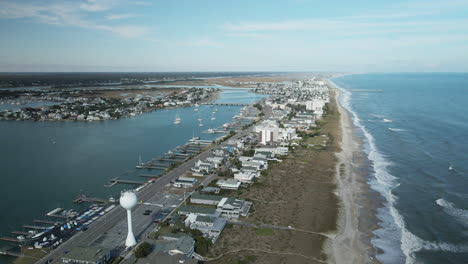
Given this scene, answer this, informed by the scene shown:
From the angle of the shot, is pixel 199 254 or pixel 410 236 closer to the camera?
pixel 199 254

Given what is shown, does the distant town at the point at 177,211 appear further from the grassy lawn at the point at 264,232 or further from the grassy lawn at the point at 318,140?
the grassy lawn at the point at 264,232

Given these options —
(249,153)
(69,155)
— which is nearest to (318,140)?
(249,153)

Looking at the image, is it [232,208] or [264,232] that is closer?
[264,232]

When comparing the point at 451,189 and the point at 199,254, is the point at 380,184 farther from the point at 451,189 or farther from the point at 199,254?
the point at 199,254

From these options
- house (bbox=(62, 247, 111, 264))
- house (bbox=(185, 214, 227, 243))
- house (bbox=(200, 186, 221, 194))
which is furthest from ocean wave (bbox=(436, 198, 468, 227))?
house (bbox=(62, 247, 111, 264))

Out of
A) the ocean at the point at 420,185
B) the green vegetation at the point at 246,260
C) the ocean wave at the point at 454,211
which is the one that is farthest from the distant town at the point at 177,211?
the ocean wave at the point at 454,211

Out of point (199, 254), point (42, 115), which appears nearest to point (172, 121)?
point (42, 115)

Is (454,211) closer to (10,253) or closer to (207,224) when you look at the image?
(207,224)
